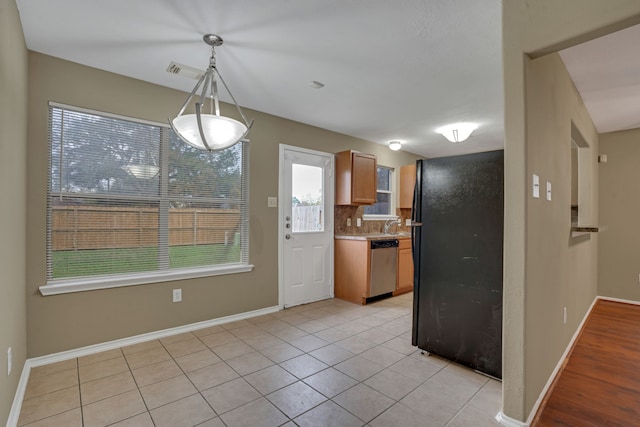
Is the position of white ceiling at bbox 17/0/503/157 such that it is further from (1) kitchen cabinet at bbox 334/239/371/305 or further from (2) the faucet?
(2) the faucet

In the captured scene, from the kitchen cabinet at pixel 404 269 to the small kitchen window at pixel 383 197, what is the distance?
0.76 metres

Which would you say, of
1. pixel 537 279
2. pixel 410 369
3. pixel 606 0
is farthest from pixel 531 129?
pixel 410 369

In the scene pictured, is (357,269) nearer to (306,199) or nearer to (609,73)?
(306,199)

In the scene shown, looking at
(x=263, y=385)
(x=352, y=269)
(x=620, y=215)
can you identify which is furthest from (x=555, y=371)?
(x=620, y=215)

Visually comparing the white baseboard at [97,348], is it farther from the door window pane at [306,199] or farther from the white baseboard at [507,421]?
the white baseboard at [507,421]

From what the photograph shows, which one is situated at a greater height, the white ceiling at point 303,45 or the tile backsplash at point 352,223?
the white ceiling at point 303,45

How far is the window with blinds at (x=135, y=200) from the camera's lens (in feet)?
8.29

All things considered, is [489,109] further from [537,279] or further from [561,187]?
[537,279]

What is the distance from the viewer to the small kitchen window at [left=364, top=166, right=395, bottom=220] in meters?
5.28

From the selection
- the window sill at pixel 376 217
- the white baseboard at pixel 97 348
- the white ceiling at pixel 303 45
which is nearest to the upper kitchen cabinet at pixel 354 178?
the window sill at pixel 376 217

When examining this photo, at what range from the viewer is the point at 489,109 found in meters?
3.52

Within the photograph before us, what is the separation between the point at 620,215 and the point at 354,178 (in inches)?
142

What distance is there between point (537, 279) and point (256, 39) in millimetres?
2351

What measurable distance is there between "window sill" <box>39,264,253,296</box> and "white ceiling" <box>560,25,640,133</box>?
351 cm
